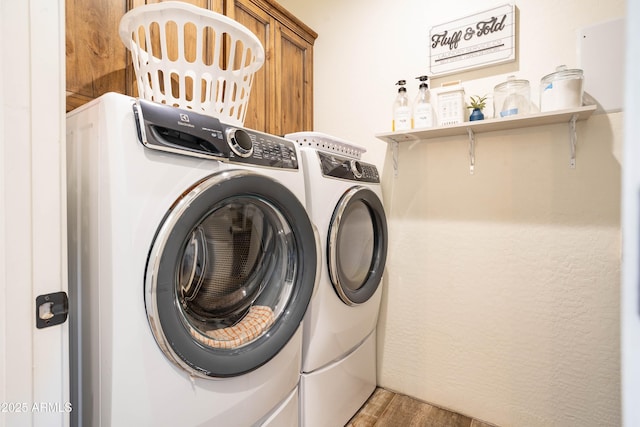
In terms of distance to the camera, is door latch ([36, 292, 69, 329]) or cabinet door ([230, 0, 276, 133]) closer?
door latch ([36, 292, 69, 329])

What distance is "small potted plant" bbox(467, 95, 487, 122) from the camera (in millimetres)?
1437

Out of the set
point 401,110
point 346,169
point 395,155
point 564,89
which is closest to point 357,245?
point 346,169

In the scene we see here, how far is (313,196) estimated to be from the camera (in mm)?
1157

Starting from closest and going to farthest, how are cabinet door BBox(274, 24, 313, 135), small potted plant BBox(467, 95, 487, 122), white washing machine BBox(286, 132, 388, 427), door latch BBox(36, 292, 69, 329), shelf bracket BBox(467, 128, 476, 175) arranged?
door latch BBox(36, 292, 69, 329) → white washing machine BBox(286, 132, 388, 427) → small potted plant BBox(467, 95, 487, 122) → shelf bracket BBox(467, 128, 476, 175) → cabinet door BBox(274, 24, 313, 135)

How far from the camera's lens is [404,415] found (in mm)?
1558

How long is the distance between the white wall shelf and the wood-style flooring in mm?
1261

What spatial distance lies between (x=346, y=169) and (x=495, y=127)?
2.46 feet

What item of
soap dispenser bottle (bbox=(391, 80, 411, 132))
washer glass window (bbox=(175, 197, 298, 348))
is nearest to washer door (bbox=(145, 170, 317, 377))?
washer glass window (bbox=(175, 197, 298, 348))

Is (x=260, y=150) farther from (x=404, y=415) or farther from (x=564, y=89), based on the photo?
(x=404, y=415)

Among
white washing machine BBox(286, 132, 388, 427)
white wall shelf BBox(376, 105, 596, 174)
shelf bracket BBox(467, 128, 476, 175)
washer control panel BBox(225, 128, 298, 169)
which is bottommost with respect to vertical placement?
white washing machine BBox(286, 132, 388, 427)

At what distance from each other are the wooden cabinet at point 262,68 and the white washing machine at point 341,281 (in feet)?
1.58

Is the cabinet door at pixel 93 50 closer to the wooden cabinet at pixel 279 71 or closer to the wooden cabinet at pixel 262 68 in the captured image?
the wooden cabinet at pixel 262 68

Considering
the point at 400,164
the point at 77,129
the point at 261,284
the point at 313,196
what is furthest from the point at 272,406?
the point at 400,164

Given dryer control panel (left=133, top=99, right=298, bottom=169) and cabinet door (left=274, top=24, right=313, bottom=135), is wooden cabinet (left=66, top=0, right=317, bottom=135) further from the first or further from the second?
dryer control panel (left=133, top=99, right=298, bottom=169)
